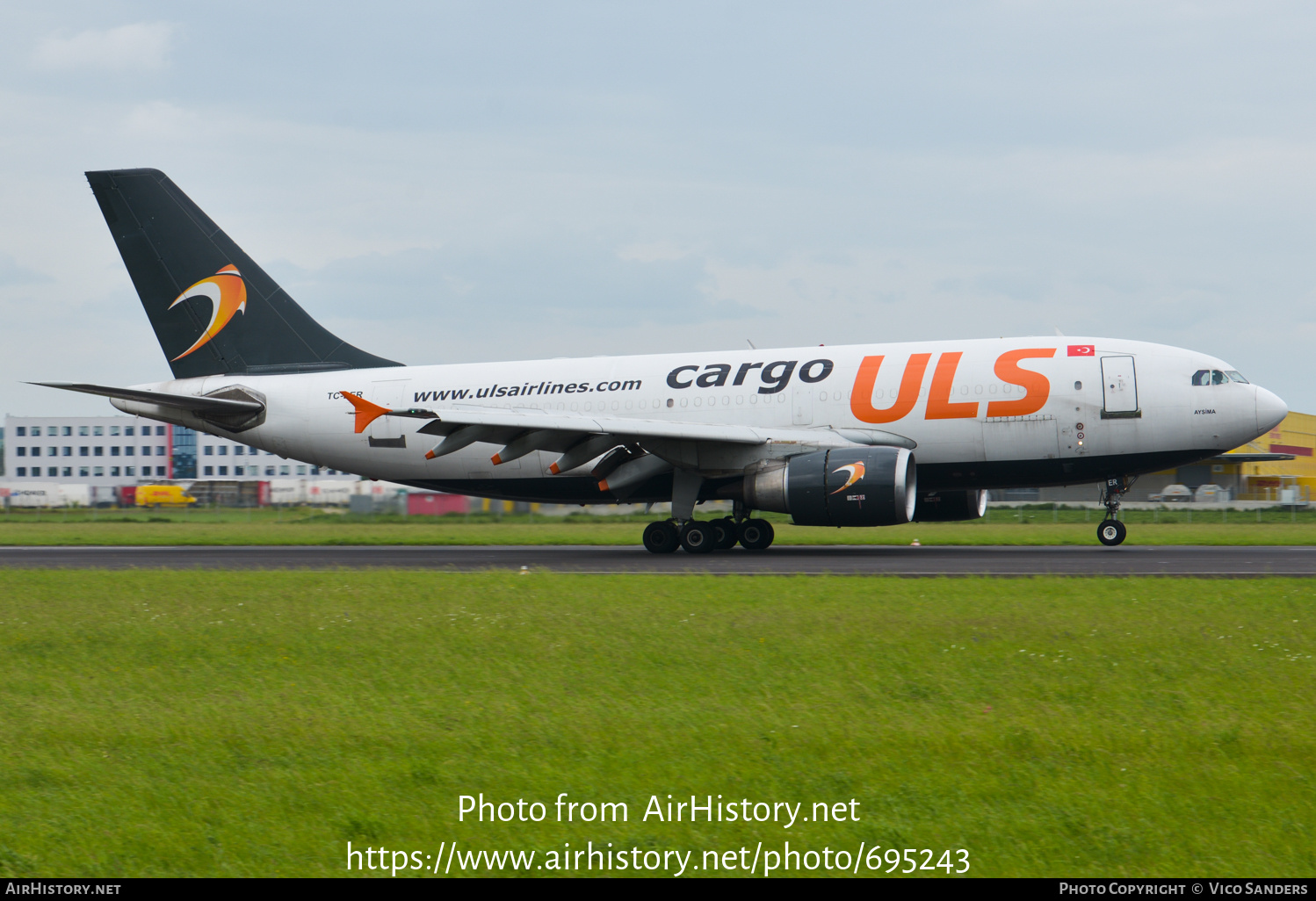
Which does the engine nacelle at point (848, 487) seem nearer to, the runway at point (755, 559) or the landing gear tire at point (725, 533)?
the runway at point (755, 559)

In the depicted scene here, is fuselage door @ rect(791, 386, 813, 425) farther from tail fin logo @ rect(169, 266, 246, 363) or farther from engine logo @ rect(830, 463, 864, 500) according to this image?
tail fin logo @ rect(169, 266, 246, 363)

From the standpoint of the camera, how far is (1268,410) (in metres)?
21.6

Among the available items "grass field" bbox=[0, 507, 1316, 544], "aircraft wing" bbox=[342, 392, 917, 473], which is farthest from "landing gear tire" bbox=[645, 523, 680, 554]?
"grass field" bbox=[0, 507, 1316, 544]

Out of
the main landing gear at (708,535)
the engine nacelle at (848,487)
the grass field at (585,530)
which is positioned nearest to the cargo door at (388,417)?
the grass field at (585,530)

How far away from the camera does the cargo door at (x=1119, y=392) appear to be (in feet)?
70.5

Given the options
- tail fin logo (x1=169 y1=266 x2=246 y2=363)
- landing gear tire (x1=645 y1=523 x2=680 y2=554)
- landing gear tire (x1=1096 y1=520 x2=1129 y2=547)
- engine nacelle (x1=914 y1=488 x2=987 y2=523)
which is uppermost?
tail fin logo (x1=169 y1=266 x2=246 y2=363)

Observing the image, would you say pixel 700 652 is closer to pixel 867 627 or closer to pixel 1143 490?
pixel 867 627

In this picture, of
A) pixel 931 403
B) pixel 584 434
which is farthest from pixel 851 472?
pixel 584 434

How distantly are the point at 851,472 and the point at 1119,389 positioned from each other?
18.4 feet

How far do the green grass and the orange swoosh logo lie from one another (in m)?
7.42

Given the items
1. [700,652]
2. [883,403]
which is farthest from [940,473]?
[700,652]

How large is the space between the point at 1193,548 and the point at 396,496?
32476mm

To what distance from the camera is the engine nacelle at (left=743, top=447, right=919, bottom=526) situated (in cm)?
2005

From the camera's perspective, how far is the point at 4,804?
18.6ft
